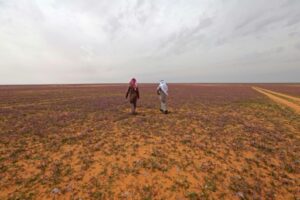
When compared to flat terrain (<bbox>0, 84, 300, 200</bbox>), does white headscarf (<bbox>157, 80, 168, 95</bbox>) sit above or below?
above

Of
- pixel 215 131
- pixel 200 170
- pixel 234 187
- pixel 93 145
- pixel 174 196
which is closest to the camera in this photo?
pixel 174 196

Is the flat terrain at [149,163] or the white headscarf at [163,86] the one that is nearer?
the flat terrain at [149,163]

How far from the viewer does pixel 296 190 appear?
4672 millimetres

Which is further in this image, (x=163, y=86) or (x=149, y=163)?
(x=163, y=86)

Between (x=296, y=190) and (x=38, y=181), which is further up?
(x=38, y=181)

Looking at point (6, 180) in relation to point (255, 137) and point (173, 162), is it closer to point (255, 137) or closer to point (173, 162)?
point (173, 162)

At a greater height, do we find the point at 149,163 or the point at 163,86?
the point at 163,86

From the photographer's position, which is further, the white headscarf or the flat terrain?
the white headscarf

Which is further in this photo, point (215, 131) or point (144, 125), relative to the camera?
point (144, 125)

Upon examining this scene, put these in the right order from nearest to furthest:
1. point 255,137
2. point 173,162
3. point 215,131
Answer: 1. point 173,162
2. point 255,137
3. point 215,131

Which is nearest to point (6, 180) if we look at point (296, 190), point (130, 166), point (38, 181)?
point (38, 181)

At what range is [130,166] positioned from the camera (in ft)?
18.9

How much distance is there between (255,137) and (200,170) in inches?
196

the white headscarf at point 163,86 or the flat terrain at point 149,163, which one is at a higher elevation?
the white headscarf at point 163,86
